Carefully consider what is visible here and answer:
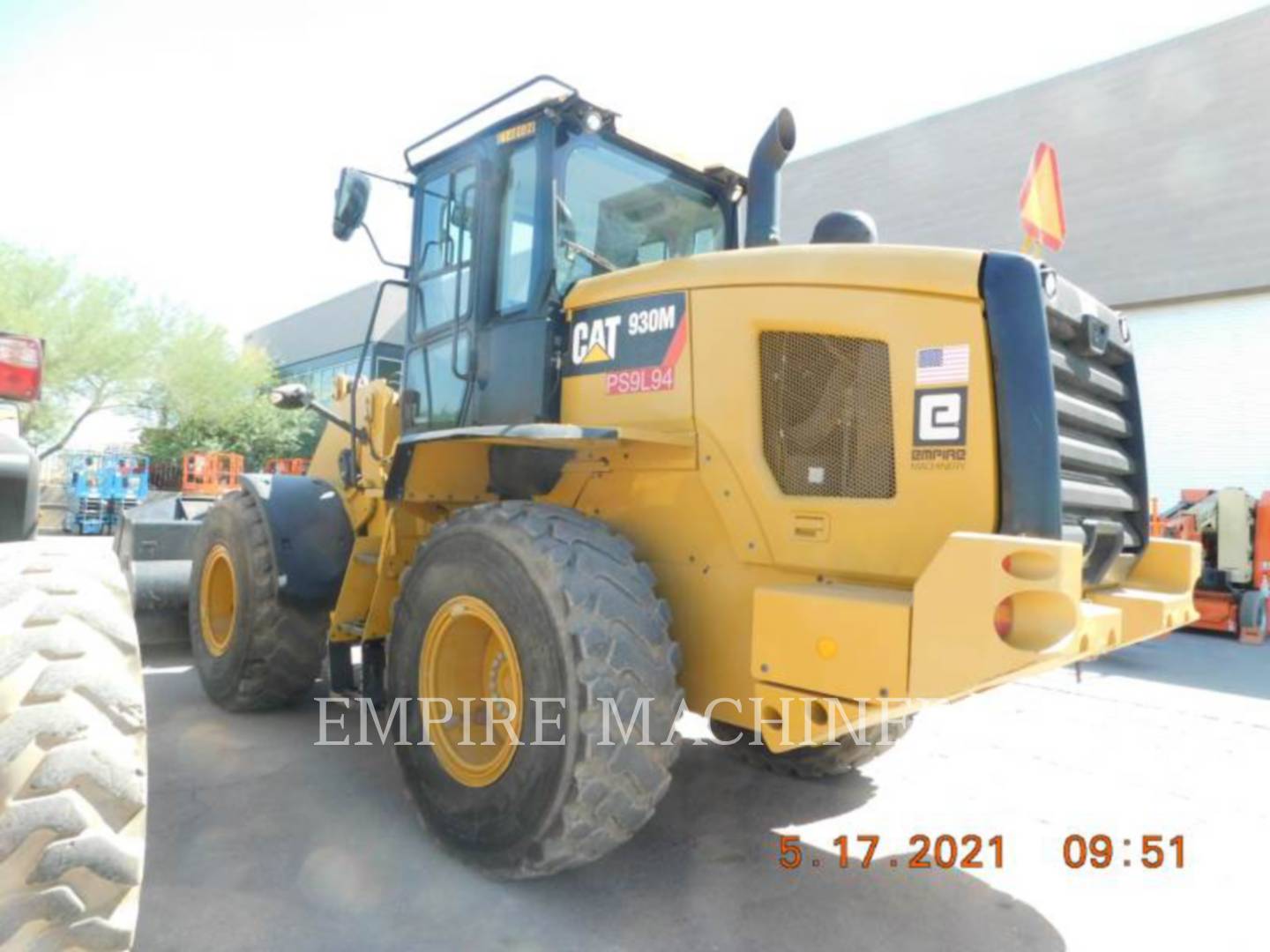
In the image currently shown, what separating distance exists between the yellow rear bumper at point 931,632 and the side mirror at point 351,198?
8.91 ft

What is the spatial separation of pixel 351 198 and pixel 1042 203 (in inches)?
119

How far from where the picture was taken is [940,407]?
2807 millimetres

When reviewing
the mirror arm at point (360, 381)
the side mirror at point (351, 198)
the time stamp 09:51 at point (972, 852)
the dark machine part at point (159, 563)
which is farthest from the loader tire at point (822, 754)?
the dark machine part at point (159, 563)

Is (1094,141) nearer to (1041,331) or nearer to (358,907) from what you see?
(1041,331)

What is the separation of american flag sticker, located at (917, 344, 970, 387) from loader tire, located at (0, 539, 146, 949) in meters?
2.32

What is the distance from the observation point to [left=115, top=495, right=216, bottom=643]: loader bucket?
19.8ft

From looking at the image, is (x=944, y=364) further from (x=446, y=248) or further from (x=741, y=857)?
(x=446, y=248)

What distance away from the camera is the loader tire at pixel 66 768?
165cm

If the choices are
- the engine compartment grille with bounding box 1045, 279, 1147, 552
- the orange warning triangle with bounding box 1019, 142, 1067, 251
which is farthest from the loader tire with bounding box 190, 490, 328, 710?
the orange warning triangle with bounding box 1019, 142, 1067, 251

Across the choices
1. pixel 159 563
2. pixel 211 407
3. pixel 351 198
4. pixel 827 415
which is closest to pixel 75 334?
pixel 211 407

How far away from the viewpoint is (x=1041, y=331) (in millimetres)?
2734

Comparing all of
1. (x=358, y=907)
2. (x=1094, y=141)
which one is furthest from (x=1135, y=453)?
(x=1094, y=141)

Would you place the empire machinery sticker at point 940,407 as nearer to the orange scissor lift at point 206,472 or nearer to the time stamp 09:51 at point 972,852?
the time stamp 09:51 at point 972,852

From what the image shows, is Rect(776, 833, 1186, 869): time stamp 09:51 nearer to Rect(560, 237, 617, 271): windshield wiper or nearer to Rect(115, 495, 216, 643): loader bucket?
Rect(560, 237, 617, 271): windshield wiper
